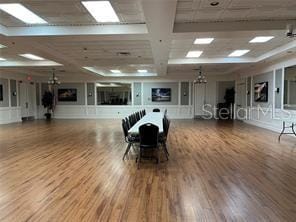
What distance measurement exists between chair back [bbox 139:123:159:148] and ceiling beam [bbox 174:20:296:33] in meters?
2.21

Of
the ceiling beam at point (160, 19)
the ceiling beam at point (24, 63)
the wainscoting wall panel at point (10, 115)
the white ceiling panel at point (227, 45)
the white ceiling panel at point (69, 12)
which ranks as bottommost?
the wainscoting wall panel at point (10, 115)

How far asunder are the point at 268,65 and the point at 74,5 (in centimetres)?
831

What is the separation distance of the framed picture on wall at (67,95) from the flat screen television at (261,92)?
35.1 ft

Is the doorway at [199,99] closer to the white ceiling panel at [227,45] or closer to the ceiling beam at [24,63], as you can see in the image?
the white ceiling panel at [227,45]

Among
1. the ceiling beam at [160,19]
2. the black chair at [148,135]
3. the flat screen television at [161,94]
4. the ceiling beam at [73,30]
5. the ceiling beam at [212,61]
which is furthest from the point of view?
the flat screen television at [161,94]

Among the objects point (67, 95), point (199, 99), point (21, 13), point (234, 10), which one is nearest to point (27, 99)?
point (67, 95)

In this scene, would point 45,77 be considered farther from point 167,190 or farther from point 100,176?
point 167,190

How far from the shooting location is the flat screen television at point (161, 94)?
15.2 metres

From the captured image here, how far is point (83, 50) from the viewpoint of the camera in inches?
297

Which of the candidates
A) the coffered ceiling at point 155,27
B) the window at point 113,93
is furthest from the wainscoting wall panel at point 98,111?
A: the coffered ceiling at point 155,27

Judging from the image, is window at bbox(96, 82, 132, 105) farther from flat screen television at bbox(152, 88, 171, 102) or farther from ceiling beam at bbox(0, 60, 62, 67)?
ceiling beam at bbox(0, 60, 62, 67)

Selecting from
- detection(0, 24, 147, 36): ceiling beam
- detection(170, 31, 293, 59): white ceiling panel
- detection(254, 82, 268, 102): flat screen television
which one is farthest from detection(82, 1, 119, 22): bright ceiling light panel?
detection(254, 82, 268, 102): flat screen television

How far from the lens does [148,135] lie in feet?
15.4

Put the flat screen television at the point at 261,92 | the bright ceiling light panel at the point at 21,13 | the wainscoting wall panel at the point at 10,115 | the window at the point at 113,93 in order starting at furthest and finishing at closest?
1. the window at the point at 113,93
2. the wainscoting wall panel at the point at 10,115
3. the flat screen television at the point at 261,92
4. the bright ceiling light panel at the point at 21,13
